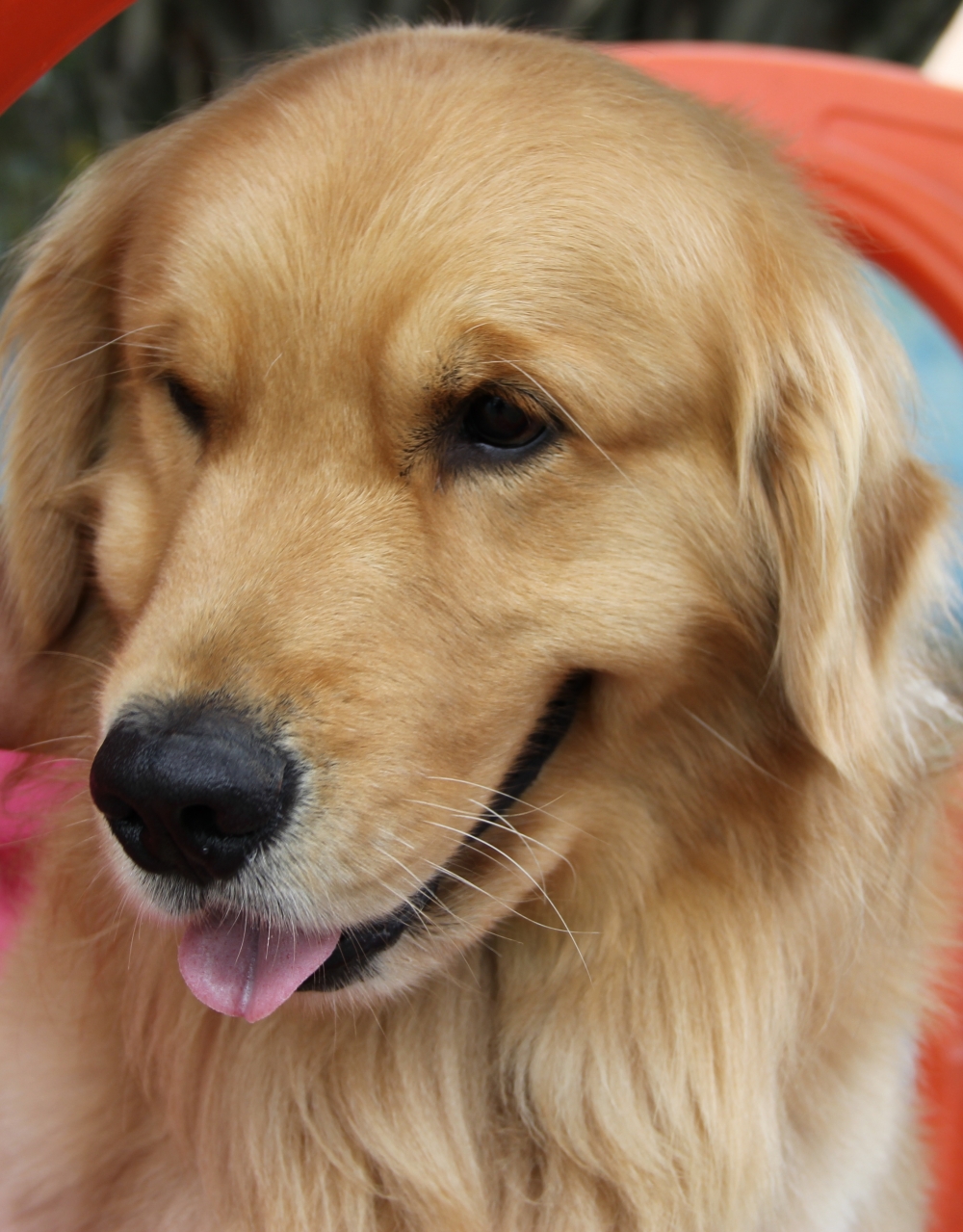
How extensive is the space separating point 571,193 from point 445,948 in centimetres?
103

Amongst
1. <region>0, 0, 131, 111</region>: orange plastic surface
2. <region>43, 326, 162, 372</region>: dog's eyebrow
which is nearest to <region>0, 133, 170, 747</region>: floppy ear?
<region>43, 326, 162, 372</region>: dog's eyebrow

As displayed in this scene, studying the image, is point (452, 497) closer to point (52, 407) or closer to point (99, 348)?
point (99, 348)

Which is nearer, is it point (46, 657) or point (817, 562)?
point (817, 562)

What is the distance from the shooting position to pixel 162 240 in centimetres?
174

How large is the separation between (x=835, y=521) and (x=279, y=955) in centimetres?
94

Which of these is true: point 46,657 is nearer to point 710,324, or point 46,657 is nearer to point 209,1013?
point 209,1013

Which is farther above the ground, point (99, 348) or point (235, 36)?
point (235, 36)

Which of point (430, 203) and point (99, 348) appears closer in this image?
point (430, 203)

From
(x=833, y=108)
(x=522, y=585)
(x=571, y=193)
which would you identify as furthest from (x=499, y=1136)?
(x=833, y=108)

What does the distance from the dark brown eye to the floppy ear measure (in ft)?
2.31

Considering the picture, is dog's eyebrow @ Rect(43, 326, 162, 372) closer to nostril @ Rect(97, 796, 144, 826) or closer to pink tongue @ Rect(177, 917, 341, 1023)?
nostril @ Rect(97, 796, 144, 826)

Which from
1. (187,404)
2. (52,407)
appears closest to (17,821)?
(52,407)

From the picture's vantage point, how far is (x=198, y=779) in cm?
130

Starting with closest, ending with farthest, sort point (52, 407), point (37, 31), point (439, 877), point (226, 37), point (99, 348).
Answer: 1. point (37, 31)
2. point (439, 877)
3. point (99, 348)
4. point (52, 407)
5. point (226, 37)
